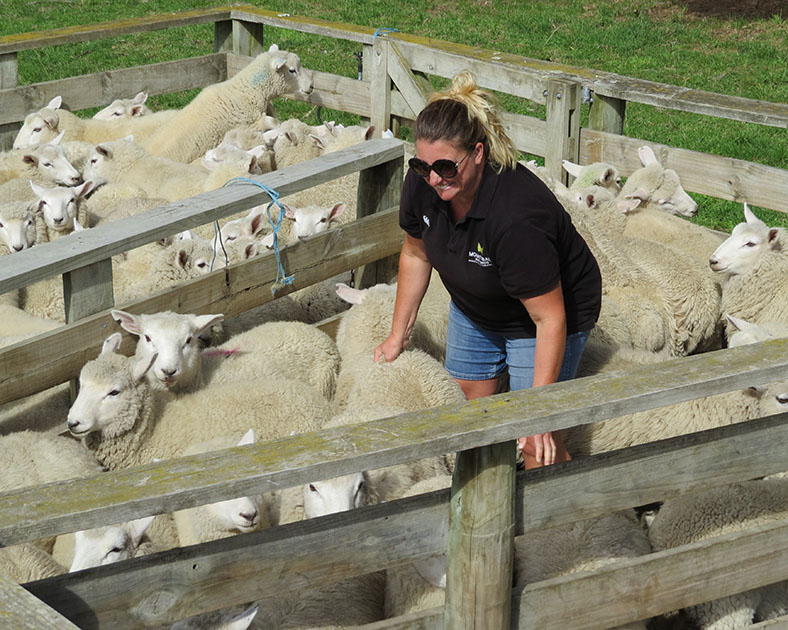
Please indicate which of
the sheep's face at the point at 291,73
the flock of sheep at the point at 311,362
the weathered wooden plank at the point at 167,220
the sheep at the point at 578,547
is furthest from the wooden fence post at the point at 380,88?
the sheep at the point at 578,547

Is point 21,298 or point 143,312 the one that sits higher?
point 143,312

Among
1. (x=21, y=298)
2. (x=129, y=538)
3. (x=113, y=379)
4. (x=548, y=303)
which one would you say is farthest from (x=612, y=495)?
(x=21, y=298)

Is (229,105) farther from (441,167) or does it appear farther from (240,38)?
(441,167)

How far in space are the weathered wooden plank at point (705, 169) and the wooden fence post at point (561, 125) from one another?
8cm

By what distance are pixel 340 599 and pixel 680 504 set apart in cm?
123

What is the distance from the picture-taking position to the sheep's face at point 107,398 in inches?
164

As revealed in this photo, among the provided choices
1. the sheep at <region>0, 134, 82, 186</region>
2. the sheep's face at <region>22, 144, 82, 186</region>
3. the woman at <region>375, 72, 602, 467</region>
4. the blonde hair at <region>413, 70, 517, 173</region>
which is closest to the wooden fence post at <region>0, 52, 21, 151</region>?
the sheep at <region>0, 134, 82, 186</region>

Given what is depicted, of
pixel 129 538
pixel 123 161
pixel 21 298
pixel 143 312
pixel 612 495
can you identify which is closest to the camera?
pixel 612 495

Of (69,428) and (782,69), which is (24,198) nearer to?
(69,428)

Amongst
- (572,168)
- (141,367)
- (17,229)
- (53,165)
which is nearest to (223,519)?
(141,367)

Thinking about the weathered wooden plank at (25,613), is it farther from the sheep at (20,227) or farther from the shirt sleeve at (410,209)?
the sheep at (20,227)

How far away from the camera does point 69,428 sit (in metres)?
4.20

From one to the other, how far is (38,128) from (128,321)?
420 cm

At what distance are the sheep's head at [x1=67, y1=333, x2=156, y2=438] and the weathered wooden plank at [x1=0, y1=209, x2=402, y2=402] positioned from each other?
0.07 m
